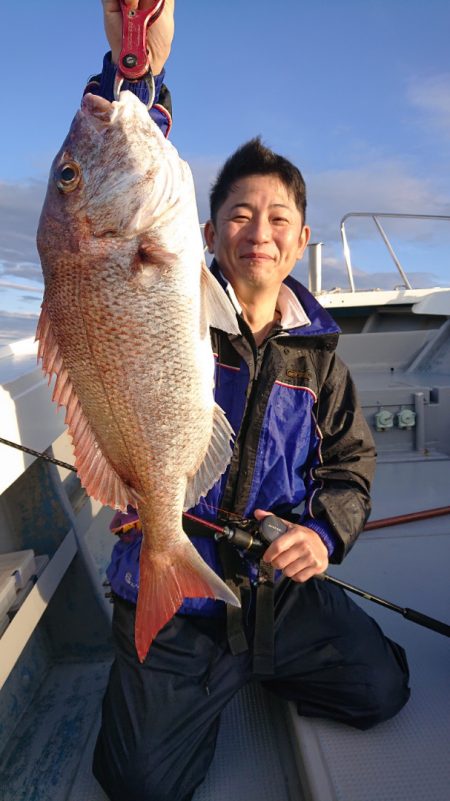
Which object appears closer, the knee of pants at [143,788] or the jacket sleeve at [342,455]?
the knee of pants at [143,788]

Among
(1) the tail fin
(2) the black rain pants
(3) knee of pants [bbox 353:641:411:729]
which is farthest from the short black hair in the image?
(3) knee of pants [bbox 353:641:411:729]

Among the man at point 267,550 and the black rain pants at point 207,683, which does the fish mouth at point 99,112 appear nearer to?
the man at point 267,550

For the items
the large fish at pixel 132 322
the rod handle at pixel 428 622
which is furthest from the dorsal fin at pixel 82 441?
the rod handle at pixel 428 622

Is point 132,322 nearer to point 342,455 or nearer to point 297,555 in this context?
point 297,555

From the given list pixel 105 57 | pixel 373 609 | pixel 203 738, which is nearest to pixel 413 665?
pixel 373 609

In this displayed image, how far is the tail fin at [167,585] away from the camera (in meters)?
1.65

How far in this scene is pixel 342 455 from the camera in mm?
2316

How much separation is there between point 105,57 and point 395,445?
4.18m

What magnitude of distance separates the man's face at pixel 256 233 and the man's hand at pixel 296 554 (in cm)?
96

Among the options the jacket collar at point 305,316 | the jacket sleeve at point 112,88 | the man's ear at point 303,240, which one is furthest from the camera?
the man's ear at point 303,240

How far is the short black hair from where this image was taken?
221 cm

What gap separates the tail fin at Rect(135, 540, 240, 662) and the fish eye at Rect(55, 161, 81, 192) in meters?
1.16

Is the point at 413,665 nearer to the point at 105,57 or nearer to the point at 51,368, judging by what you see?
the point at 51,368

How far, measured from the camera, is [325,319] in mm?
2254
